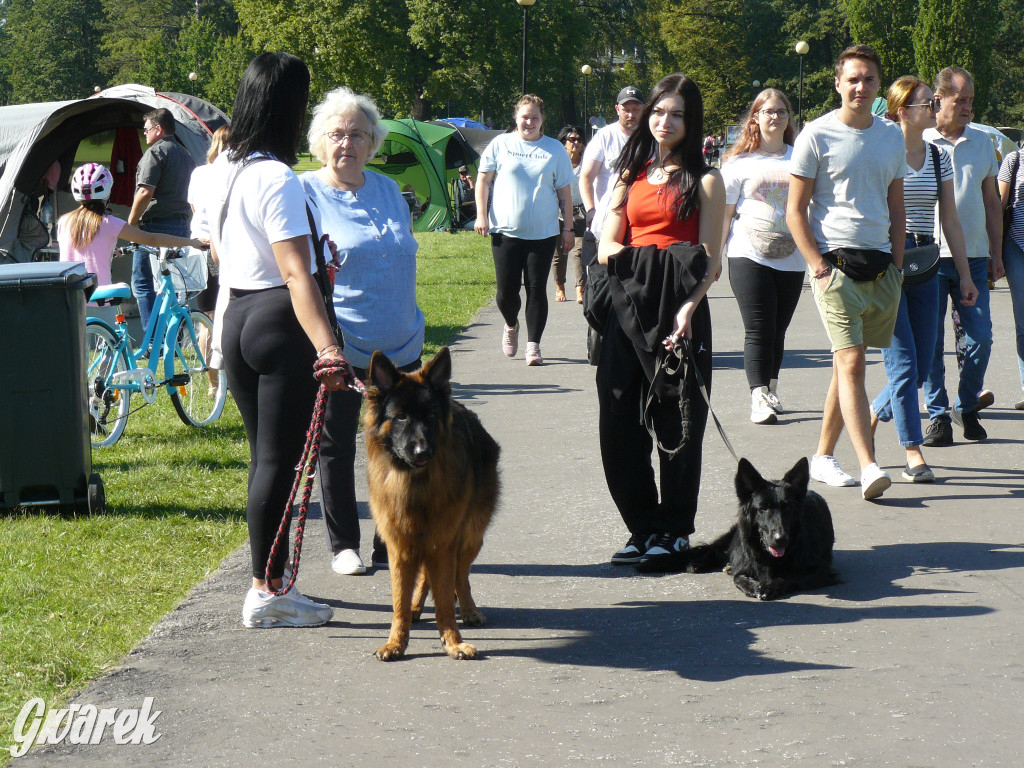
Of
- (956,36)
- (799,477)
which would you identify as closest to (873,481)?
(799,477)

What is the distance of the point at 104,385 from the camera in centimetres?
755

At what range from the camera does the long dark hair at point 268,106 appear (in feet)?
13.9

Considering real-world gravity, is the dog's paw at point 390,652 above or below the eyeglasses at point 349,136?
below

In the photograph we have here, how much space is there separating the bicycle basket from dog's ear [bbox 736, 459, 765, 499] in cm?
491

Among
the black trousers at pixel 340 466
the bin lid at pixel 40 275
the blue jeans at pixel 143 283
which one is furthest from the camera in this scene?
the blue jeans at pixel 143 283

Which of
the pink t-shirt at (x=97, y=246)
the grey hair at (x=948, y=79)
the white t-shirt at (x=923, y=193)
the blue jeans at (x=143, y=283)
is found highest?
the grey hair at (x=948, y=79)

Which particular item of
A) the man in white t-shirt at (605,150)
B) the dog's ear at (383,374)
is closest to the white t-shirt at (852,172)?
the dog's ear at (383,374)

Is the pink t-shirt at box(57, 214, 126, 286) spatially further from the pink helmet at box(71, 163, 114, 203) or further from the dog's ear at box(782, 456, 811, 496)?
the dog's ear at box(782, 456, 811, 496)

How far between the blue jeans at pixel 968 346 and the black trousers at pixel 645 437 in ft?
9.60

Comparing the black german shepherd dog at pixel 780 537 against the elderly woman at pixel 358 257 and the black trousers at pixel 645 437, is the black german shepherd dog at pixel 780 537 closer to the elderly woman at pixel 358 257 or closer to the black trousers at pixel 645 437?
the black trousers at pixel 645 437

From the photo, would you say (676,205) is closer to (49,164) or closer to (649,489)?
(649,489)

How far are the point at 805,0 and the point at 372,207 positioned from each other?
96091 mm

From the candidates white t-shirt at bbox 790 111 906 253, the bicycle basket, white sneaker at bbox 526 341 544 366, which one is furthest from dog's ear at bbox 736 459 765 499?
white sneaker at bbox 526 341 544 366

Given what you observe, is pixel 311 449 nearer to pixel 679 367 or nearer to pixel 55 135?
pixel 679 367
